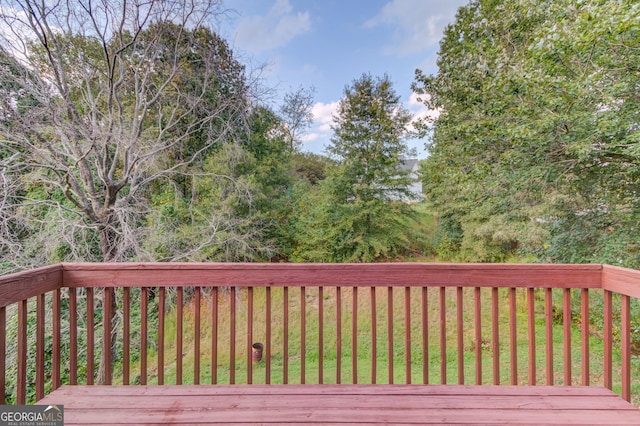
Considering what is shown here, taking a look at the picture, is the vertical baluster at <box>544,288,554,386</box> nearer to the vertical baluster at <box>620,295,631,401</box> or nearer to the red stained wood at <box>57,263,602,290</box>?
the red stained wood at <box>57,263,602,290</box>

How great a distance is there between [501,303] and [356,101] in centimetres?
652

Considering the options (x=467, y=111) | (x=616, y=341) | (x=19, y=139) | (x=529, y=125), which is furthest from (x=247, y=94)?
(x=616, y=341)

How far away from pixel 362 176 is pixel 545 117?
4720mm

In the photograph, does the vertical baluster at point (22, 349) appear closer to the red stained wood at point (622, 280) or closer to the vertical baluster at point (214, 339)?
the vertical baluster at point (214, 339)

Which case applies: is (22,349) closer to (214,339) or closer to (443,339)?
(214,339)

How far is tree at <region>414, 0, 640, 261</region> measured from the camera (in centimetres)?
335

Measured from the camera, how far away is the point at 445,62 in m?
6.43

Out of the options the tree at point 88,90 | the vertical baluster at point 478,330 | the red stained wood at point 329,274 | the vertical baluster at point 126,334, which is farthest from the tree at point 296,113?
the vertical baluster at point 478,330

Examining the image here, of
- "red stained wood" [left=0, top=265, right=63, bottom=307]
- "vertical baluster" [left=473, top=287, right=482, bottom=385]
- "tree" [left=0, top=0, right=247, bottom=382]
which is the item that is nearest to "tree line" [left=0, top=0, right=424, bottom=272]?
"tree" [left=0, top=0, right=247, bottom=382]

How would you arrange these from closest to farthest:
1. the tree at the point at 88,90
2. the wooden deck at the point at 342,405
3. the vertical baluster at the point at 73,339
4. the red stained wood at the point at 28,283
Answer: the wooden deck at the point at 342,405, the red stained wood at the point at 28,283, the vertical baluster at the point at 73,339, the tree at the point at 88,90

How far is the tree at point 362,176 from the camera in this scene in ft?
26.5

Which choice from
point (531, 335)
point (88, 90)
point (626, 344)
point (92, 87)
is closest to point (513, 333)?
point (531, 335)

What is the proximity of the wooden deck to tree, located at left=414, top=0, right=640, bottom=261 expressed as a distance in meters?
3.30

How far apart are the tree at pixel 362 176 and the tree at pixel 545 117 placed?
5.92 feet
